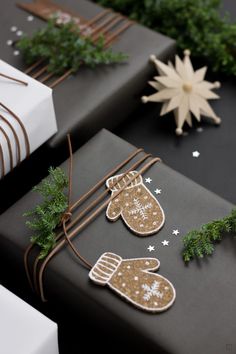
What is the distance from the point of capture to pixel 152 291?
158cm

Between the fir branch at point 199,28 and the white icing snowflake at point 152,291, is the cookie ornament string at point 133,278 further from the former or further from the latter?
the fir branch at point 199,28

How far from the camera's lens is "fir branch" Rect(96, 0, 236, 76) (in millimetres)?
2254

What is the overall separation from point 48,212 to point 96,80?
20.9 inches

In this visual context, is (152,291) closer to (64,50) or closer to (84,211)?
(84,211)

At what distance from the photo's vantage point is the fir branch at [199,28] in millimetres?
2254

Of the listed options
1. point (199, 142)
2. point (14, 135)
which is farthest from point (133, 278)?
point (199, 142)

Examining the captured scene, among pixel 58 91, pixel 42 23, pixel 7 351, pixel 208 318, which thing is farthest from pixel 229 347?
pixel 42 23

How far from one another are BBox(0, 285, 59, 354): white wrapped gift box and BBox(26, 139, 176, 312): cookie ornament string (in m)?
0.15

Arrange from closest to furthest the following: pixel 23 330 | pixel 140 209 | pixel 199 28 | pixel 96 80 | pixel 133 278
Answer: pixel 23 330 < pixel 133 278 < pixel 140 209 < pixel 96 80 < pixel 199 28

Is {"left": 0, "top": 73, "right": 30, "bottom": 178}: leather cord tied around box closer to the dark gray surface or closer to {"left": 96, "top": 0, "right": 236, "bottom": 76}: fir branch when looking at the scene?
the dark gray surface

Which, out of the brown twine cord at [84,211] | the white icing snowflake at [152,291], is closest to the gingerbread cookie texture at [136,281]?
the white icing snowflake at [152,291]

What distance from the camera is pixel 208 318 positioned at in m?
1.54

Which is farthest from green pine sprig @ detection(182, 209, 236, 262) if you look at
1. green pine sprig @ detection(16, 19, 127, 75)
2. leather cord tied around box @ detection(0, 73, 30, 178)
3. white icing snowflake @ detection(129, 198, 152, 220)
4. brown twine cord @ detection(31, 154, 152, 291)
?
green pine sprig @ detection(16, 19, 127, 75)

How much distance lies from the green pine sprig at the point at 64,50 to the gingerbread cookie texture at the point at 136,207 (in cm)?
45
